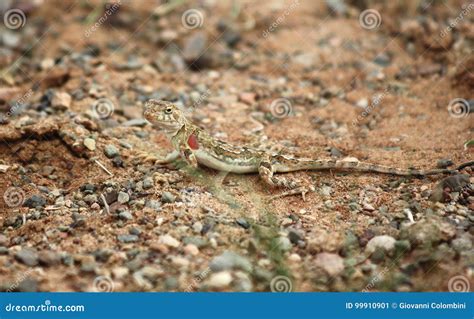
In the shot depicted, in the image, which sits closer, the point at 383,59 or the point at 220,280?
the point at 220,280

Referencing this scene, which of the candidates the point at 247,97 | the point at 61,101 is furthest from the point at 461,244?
the point at 61,101

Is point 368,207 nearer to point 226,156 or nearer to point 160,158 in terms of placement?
point 226,156

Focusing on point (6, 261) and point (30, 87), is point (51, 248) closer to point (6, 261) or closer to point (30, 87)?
point (6, 261)

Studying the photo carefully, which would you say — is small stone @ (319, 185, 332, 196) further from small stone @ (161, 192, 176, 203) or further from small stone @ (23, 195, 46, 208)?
small stone @ (23, 195, 46, 208)

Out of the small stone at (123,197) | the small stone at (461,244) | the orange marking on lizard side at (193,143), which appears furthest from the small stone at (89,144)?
the small stone at (461,244)

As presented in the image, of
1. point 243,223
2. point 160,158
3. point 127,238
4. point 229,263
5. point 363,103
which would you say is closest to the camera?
point 229,263

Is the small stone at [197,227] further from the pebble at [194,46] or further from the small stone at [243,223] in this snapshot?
the pebble at [194,46]
